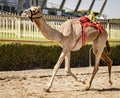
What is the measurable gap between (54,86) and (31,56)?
4.46m

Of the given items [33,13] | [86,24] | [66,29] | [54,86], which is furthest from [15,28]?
[33,13]

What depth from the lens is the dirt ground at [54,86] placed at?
27.4 ft

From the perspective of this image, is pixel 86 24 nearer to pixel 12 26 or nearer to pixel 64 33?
pixel 64 33

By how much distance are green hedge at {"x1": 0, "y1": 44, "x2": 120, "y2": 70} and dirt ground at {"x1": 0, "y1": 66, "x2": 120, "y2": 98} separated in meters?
1.34

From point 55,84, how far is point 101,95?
1.92 meters

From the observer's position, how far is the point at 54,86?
9.74 m

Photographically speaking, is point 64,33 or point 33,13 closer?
point 33,13

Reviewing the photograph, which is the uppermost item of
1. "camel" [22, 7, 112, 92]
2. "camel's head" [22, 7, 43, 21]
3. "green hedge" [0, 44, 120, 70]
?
"camel's head" [22, 7, 43, 21]

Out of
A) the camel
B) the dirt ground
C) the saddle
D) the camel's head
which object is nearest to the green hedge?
the dirt ground

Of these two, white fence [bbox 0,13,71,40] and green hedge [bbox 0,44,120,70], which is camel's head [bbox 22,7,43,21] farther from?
white fence [bbox 0,13,71,40]

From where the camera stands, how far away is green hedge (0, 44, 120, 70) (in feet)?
43.8

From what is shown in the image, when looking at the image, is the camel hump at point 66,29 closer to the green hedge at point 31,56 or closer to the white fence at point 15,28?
the green hedge at point 31,56

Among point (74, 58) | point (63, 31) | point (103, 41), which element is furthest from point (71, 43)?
point (74, 58)

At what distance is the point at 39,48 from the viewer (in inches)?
562
